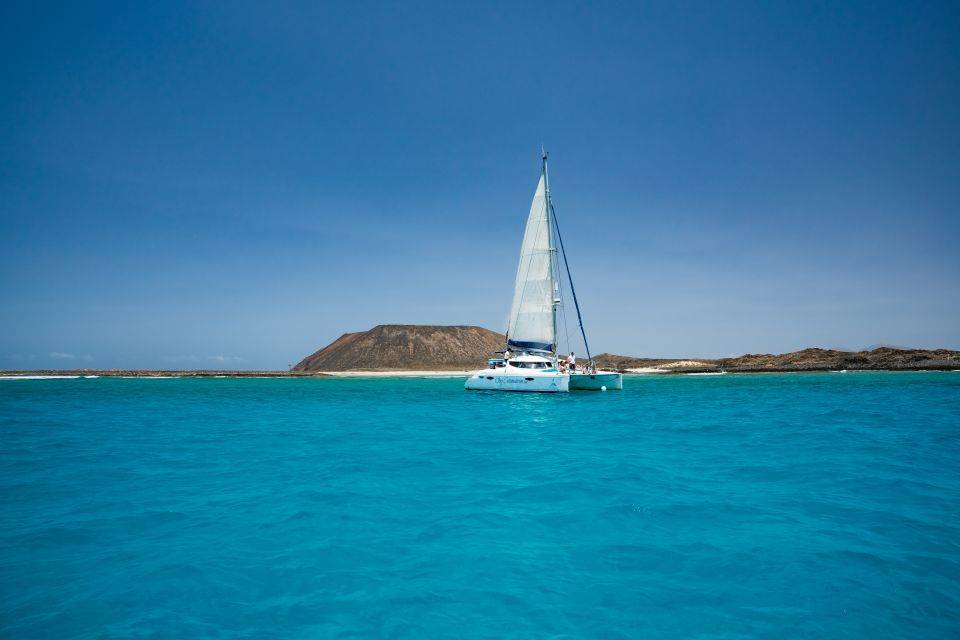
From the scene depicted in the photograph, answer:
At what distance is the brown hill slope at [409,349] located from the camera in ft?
393

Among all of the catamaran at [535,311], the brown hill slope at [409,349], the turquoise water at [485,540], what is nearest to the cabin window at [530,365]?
the catamaran at [535,311]

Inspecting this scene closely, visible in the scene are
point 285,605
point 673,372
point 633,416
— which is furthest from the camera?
point 673,372

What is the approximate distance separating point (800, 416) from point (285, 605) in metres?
23.6

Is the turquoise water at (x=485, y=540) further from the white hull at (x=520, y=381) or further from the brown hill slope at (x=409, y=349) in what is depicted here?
the brown hill slope at (x=409, y=349)

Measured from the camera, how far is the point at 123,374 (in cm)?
9969

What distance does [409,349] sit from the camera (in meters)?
124

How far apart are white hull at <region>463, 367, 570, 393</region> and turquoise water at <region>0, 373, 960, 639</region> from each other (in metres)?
21.7

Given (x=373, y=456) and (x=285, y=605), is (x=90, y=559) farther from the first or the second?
(x=373, y=456)

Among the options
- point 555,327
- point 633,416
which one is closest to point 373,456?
point 633,416

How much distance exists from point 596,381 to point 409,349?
87.0m

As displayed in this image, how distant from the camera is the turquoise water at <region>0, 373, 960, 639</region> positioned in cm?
490

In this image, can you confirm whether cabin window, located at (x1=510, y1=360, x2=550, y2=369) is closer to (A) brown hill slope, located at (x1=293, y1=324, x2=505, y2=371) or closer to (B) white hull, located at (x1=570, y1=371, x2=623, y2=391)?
(B) white hull, located at (x1=570, y1=371, x2=623, y2=391)

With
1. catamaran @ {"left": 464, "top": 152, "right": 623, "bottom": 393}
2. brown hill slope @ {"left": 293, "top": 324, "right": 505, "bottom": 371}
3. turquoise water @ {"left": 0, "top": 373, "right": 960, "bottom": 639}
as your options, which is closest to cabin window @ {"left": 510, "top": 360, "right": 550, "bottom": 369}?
catamaran @ {"left": 464, "top": 152, "right": 623, "bottom": 393}

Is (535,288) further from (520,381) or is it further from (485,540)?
(485,540)
